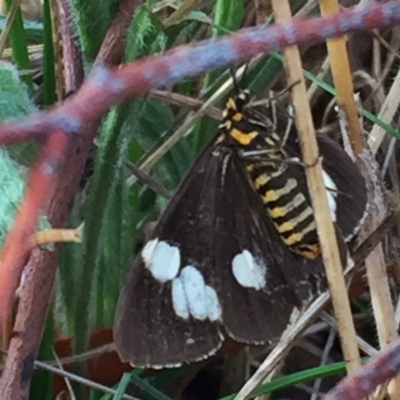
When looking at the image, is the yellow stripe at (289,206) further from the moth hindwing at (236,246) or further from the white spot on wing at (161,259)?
the white spot on wing at (161,259)

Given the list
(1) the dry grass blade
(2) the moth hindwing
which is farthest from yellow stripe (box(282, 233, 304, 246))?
(1) the dry grass blade

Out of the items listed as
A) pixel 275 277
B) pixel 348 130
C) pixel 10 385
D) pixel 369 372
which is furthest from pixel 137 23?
pixel 369 372

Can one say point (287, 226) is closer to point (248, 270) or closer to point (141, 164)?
point (248, 270)

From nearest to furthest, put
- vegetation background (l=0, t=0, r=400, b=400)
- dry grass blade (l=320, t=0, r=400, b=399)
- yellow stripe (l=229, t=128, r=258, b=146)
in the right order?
dry grass blade (l=320, t=0, r=400, b=399), vegetation background (l=0, t=0, r=400, b=400), yellow stripe (l=229, t=128, r=258, b=146)

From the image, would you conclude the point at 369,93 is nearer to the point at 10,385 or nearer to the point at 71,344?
the point at 71,344

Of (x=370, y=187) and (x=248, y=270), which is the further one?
(x=248, y=270)

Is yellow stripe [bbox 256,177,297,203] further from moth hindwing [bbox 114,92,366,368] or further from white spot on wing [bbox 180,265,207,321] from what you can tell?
white spot on wing [bbox 180,265,207,321]

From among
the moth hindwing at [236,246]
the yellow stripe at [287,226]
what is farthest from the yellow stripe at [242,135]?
the yellow stripe at [287,226]

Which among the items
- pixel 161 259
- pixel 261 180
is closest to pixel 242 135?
pixel 261 180

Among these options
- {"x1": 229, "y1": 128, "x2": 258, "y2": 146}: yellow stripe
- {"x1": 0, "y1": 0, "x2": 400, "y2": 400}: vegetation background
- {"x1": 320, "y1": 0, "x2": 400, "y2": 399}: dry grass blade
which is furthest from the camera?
{"x1": 229, "y1": 128, "x2": 258, "y2": 146}: yellow stripe
